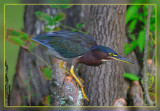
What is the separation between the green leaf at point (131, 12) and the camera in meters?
1.24

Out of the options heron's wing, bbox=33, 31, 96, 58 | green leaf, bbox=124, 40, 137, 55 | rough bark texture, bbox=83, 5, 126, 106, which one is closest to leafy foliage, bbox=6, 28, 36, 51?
heron's wing, bbox=33, 31, 96, 58

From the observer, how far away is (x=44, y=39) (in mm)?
1122

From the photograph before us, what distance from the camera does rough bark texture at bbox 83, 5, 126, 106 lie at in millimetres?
1153

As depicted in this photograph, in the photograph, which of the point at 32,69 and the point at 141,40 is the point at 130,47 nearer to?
the point at 141,40

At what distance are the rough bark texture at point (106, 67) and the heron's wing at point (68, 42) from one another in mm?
71

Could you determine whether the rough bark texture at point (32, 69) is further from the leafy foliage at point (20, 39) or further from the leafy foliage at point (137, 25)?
the leafy foliage at point (137, 25)

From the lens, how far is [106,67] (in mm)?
1147

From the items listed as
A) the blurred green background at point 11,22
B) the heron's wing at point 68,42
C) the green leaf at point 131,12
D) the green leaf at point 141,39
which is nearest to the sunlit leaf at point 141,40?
the green leaf at point 141,39

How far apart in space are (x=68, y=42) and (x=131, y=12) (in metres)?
0.41

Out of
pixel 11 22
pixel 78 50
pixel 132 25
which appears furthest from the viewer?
pixel 132 25

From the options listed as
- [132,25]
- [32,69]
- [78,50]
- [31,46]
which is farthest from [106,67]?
[32,69]

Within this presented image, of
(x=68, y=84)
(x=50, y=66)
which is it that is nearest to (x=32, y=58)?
(x=50, y=66)

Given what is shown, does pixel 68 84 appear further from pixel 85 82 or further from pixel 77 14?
pixel 77 14

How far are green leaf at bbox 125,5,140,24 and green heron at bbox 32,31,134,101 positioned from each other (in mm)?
281
